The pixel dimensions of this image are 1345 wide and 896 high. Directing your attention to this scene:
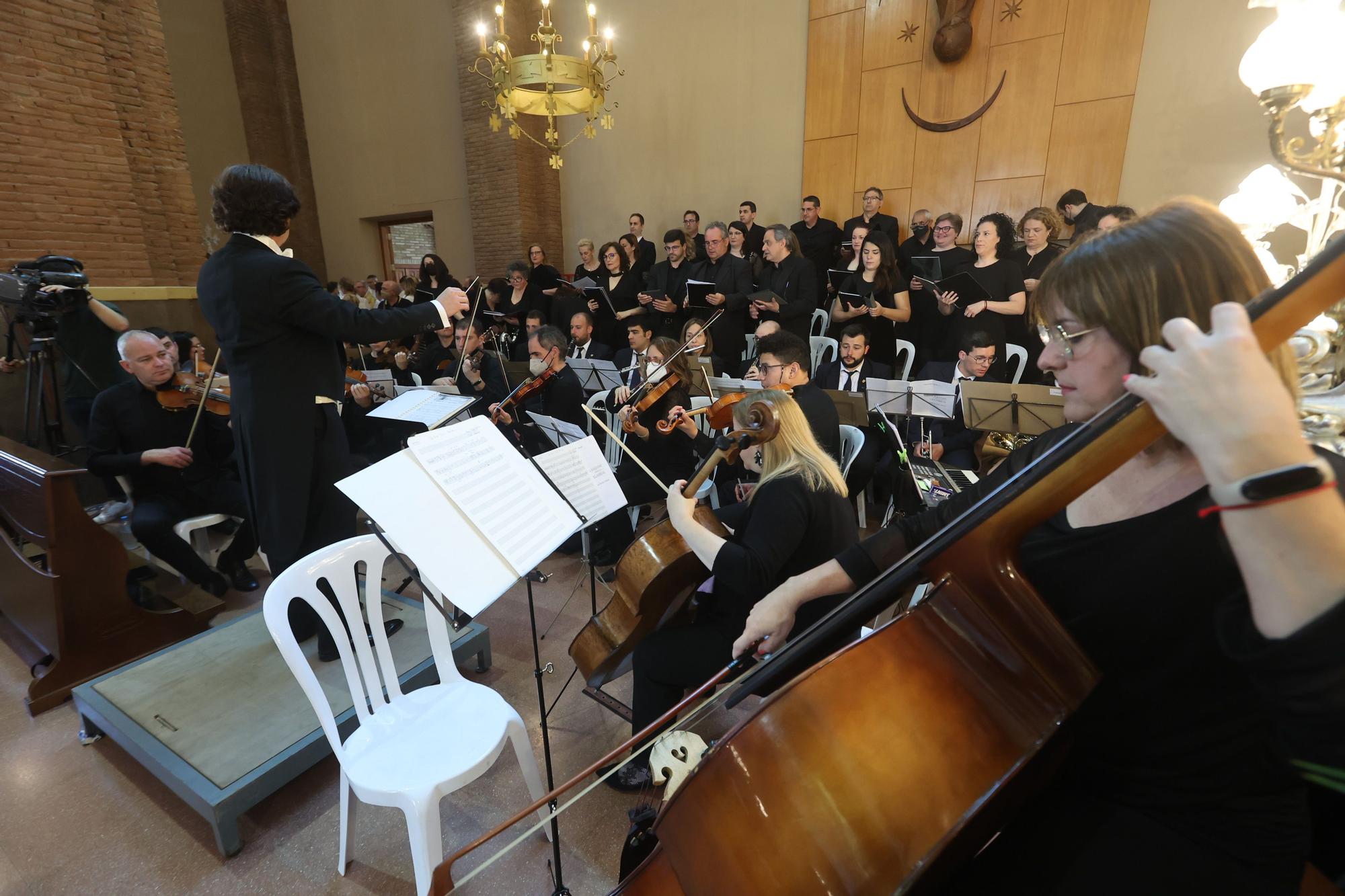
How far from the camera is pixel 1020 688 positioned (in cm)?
78

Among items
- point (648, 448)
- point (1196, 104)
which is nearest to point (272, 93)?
point (648, 448)

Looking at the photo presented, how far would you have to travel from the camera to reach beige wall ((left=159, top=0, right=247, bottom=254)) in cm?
937

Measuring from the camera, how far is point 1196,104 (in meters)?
5.10

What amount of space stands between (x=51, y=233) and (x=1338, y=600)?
769 cm

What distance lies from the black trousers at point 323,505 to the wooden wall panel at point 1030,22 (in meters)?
6.63

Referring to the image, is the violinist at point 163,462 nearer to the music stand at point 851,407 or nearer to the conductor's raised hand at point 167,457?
the conductor's raised hand at point 167,457

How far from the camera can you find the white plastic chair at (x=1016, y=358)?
435 centimetres

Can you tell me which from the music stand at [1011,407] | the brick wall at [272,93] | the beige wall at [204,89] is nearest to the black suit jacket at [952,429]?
the music stand at [1011,407]

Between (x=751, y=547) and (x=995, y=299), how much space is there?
12.1 ft

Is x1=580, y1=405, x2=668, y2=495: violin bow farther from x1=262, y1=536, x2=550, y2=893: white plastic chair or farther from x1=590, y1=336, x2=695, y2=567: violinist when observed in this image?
x1=262, y1=536, x2=550, y2=893: white plastic chair

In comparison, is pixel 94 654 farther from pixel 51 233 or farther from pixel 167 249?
pixel 167 249

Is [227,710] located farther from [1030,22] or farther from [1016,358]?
[1030,22]

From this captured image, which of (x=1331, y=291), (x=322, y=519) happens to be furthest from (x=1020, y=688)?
(x=322, y=519)

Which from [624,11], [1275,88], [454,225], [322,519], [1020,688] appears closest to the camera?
[1020,688]
